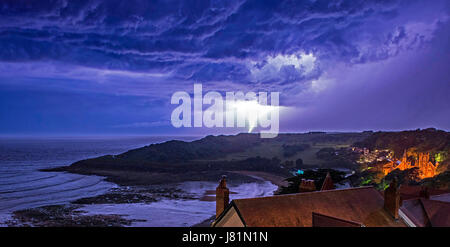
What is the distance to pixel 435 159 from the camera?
186 ft

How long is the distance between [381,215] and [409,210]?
14.4 feet

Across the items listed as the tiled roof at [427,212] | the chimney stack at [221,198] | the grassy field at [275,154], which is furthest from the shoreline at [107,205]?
the grassy field at [275,154]

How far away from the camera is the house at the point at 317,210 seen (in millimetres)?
10305

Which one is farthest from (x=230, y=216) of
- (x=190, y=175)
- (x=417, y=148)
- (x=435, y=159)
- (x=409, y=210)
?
(x=417, y=148)

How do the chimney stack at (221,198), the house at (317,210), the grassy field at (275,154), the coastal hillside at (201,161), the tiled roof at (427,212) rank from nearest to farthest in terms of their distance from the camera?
the house at (317,210), the chimney stack at (221,198), the tiled roof at (427,212), the coastal hillside at (201,161), the grassy field at (275,154)

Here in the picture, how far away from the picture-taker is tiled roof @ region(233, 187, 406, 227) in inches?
408

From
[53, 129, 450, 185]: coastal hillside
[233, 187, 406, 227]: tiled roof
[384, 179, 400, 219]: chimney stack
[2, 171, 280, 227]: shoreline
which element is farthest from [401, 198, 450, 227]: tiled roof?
[53, 129, 450, 185]: coastal hillside

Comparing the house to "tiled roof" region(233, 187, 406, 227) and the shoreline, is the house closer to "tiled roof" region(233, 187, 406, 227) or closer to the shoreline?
"tiled roof" region(233, 187, 406, 227)

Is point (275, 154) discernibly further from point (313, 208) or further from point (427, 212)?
point (313, 208)

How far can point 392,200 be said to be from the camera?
525 inches

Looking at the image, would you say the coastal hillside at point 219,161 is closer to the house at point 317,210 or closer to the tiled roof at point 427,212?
the tiled roof at point 427,212

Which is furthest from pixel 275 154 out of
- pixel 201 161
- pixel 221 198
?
pixel 221 198
